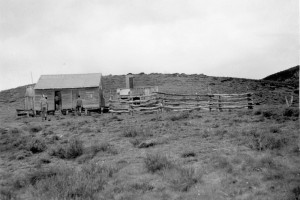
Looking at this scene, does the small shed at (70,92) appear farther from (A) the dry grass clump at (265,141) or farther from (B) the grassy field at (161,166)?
(A) the dry grass clump at (265,141)

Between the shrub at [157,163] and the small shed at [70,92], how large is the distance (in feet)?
74.2

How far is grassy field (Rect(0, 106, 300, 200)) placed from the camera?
6.53m

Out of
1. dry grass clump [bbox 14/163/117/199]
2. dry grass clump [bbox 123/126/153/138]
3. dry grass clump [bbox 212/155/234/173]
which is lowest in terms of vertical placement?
dry grass clump [bbox 14/163/117/199]

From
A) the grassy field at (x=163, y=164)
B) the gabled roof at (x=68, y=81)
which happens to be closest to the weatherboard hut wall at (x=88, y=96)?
the gabled roof at (x=68, y=81)

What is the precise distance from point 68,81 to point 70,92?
50.3 inches

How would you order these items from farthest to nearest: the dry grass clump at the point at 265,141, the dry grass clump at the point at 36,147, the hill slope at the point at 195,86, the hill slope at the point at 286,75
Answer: the hill slope at the point at 286,75, the hill slope at the point at 195,86, the dry grass clump at the point at 36,147, the dry grass clump at the point at 265,141

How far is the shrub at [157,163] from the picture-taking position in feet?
26.3

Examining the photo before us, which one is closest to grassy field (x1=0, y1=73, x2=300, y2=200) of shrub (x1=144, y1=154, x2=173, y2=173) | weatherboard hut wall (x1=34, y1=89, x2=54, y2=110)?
shrub (x1=144, y1=154, x2=173, y2=173)

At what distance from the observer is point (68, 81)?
3170 centimetres

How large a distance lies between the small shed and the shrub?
74.2 feet

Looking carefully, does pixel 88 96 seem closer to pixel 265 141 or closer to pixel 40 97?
pixel 40 97

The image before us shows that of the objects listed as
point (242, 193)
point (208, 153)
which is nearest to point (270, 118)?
point (208, 153)

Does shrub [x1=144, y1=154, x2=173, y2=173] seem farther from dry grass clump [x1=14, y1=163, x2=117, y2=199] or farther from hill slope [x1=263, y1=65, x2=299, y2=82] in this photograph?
hill slope [x1=263, y1=65, x2=299, y2=82]

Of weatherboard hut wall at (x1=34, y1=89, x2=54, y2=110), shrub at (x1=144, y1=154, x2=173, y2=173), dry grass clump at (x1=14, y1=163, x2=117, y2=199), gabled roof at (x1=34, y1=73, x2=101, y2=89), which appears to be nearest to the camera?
dry grass clump at (x1=14, y1=163, x2=117, y2=199)
